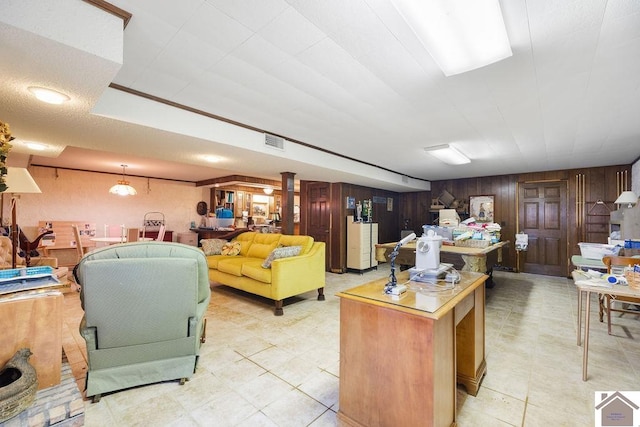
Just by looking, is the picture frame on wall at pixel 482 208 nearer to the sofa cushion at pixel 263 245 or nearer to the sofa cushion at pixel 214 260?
the sofa cushion at pixel 263 245

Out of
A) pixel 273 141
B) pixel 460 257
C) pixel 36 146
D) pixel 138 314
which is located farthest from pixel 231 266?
pixel 460 257

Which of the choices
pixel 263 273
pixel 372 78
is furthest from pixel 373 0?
pixel 263 273

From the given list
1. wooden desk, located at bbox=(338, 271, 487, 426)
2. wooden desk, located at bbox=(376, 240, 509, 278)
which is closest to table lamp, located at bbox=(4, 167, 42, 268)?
wooden desk, located at bbox=(338, 271, 487, 426)

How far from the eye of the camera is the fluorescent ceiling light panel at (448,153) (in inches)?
166

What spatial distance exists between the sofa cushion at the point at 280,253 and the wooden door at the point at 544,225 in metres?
5.85

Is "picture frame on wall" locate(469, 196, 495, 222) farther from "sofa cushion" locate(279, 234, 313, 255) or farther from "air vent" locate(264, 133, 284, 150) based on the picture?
"air vent" locate(264, 133, 284, 150)

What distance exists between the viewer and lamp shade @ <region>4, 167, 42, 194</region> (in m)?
2.67

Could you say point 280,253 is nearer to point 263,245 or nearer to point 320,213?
point 263,245

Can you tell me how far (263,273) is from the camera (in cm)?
382

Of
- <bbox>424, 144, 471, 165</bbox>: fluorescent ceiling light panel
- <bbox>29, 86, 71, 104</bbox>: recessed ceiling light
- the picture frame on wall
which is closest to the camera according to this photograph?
<bbox>29, 86, 71, 104</bbox>: recessed ceiling light

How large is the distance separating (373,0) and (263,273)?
324cm

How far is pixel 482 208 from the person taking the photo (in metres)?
7.23

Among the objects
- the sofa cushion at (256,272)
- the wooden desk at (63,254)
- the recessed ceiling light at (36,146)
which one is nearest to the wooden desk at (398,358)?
the sofa cushion at (256,272)

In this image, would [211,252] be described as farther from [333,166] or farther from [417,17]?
[417,17]
